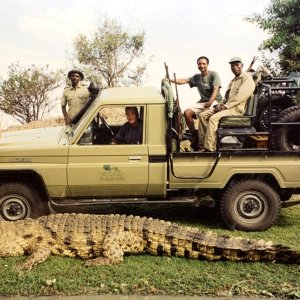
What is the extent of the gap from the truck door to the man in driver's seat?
0.03 metres

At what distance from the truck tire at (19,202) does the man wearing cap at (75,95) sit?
5.96 ft

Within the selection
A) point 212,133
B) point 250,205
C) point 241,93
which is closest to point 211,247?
point 250,205

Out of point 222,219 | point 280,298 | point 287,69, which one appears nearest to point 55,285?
point 280,298

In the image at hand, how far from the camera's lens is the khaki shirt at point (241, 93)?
6469 millimetres

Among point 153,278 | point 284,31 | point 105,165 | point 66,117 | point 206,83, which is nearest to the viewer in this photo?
point 153,278

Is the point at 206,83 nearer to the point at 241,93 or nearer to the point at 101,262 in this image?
the point at 241,93

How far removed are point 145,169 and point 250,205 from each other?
1490 mm

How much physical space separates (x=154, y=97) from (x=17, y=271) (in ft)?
8.76

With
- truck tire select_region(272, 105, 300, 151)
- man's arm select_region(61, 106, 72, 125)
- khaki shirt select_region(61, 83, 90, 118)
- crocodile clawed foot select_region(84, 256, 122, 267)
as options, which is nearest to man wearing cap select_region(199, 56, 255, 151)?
truck tire select_region(272, 105, 300, 151)

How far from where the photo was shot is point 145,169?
605 cm

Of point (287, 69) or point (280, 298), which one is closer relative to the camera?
point (280, 298)

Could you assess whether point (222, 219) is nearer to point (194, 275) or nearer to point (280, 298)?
point (194, 275)

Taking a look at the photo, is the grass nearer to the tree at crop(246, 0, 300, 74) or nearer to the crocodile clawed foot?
the crocodile clawed foot

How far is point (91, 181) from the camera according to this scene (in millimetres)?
6043
